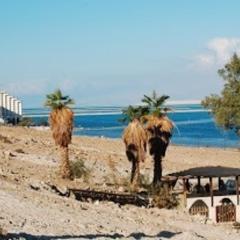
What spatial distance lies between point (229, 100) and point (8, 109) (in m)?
80.2

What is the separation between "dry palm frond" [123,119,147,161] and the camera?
39.1 metres

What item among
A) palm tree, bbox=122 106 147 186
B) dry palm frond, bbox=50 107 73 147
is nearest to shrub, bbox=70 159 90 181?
dry palm frond, bbox=50 107 73 147

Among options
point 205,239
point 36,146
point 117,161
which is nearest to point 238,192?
point 205,239

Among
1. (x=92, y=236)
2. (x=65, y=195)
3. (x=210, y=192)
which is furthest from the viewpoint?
(x=210, y=192)

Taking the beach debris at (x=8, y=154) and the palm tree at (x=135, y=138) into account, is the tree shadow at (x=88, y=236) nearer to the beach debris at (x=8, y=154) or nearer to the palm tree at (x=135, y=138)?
the palm tree at (x=135, y=138)

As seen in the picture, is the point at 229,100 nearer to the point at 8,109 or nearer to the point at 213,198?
the point at 213,198

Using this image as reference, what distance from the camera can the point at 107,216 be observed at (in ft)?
92.6

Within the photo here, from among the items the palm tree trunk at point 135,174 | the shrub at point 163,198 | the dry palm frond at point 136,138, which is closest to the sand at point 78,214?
the palm tree trunk at point 135,174

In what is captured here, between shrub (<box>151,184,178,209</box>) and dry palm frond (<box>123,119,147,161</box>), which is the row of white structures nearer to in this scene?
dry palm frond (<box>123,119,147,161</box>)

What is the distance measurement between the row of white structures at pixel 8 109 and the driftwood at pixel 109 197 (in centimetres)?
8576

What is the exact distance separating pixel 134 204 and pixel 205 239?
8069 millimetres

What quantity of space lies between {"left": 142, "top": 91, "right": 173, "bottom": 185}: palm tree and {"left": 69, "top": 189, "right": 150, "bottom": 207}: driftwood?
160 inches

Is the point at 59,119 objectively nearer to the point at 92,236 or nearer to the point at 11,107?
the point at 92,236

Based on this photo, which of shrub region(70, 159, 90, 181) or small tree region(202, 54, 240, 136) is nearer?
shrub region(70, 159, 90, 181)
